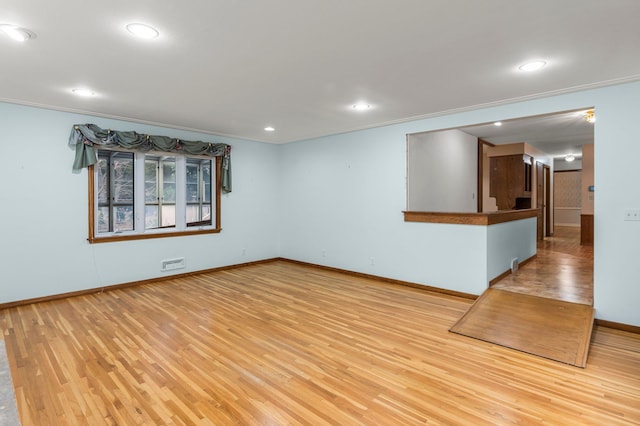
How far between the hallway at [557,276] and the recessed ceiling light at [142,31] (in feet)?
15.1

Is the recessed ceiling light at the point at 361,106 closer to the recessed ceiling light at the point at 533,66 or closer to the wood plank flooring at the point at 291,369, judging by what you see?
the recessed ceiling light at the point at 533,66

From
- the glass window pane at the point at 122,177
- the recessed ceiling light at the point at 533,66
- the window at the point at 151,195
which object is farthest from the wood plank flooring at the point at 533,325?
the glass window pane at the point at 122,177

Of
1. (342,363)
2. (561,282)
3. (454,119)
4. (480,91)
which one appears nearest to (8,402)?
(342,363)

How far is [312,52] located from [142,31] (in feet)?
4.05

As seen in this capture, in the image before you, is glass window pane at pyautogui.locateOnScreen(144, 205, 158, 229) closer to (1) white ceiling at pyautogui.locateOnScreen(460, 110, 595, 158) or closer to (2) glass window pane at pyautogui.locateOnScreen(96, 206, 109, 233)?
(2) glass window pane at pyautogui.locateOnScreen(96, 206, 109, 233)

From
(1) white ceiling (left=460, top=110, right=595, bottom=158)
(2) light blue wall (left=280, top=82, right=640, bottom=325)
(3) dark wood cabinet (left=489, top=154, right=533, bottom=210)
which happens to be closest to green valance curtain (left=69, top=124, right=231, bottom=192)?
(2) light blue wall (left=280, top=82, right=640, bottom=325)

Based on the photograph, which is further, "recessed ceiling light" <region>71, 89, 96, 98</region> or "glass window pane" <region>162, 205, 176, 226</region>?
"glass window pane" <region>162, 205, 176, 226</region>

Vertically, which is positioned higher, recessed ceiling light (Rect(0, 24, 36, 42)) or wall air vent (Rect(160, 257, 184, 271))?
recessed ceiling light (Rect(0, 24, 36, 42))

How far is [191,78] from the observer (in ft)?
10.6

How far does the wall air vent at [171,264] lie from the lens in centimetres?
535

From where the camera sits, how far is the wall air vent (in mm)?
5352

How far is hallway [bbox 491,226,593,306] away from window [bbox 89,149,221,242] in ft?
16.2

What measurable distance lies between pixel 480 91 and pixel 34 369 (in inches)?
191

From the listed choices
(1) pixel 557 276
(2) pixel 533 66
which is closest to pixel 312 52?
(2) pixel 533 66
